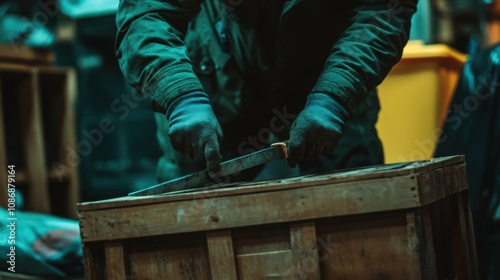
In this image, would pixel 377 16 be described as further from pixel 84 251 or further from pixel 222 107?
pixel 84 251

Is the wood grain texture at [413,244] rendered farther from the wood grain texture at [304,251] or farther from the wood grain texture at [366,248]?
the wood grain texture at [304,251]

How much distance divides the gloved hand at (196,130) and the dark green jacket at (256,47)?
5 cm

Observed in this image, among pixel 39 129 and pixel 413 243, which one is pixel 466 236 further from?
pixel 39 129

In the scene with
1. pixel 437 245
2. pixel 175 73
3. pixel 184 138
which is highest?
pixel 175 73

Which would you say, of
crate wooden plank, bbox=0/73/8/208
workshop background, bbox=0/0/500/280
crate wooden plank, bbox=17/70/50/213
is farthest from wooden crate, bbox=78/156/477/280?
crate wooden plank, bbox=17/70/50/213

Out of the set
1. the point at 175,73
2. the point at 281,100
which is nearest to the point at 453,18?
the point at 281,100

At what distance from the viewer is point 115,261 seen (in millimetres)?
2135

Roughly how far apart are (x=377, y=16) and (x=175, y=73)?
69 cm

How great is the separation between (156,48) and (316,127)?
22.3 inches

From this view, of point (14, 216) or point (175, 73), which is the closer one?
point (175, 73)

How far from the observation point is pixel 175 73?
2.42 m

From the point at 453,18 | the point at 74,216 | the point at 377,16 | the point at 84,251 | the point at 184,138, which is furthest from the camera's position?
the point at 453,18

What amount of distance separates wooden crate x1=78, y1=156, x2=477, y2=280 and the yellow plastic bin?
204 cm

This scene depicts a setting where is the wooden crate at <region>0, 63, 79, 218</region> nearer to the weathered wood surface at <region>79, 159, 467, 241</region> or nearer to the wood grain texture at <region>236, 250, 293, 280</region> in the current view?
the weathered wood surface at <region>79, 159, 467, 241</region>
